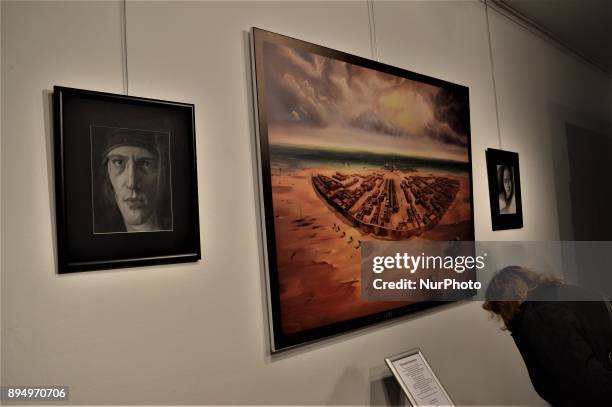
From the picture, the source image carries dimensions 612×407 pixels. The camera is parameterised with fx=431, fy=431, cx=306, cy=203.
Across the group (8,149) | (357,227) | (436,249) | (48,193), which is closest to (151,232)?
(48,193)

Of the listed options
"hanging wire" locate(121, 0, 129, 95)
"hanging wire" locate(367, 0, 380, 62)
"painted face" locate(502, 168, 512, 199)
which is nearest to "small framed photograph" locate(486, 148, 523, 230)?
"painted face" locate(502, 168, 512, 199)

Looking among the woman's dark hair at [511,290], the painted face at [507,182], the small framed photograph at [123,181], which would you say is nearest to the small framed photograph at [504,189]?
the painted face at [507,182]

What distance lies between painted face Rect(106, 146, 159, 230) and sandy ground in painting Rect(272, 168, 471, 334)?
1.31ft

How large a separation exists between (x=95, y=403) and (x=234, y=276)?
1.60 feet

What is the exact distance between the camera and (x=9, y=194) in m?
0.99

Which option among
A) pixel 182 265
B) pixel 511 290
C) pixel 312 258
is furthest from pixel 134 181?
pixel 511 290

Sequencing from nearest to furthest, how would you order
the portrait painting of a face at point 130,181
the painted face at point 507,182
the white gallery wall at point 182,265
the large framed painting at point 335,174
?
the white gallery wall at point 182,265 < the portrait painting of a face at point 130,181 < the large framed painting at point 335,174 < the painted face at point 507,182

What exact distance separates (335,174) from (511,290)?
99 cm

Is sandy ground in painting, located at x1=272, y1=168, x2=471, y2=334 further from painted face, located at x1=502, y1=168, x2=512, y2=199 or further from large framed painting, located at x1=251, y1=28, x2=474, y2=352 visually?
painted face, located at x1=502, y1=168, x2=512, y2=199

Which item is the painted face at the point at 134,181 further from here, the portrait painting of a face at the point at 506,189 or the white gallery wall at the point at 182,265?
the portrait painting of a face at the point at 506,189

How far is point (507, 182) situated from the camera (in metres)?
2.58

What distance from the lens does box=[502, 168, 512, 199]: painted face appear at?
2.56 meters

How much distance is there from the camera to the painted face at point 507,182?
8.39 ft

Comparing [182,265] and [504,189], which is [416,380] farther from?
[504,189]
